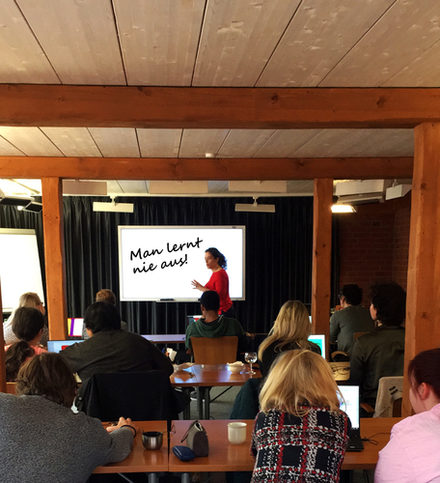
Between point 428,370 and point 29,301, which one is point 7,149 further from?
point 428,370

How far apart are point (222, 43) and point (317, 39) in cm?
38

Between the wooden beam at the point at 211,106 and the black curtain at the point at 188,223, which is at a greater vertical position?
the wooden beam at the point at 211,106

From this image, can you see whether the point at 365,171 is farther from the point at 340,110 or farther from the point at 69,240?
the point at 69,240

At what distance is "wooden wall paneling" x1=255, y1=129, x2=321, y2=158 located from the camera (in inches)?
131

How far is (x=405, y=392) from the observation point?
2.52 metres

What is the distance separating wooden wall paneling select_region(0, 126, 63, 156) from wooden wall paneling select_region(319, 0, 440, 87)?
6.99ft

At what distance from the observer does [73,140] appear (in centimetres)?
352

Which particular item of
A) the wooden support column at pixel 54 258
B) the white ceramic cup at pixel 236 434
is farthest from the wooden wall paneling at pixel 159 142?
the white ceramic cup at pixel 236 434

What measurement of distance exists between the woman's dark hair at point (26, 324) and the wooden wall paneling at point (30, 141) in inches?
49.7

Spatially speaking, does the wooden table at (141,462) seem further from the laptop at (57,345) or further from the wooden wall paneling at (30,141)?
the wooden wall paneling at (30,141)

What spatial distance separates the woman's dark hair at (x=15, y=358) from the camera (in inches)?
108

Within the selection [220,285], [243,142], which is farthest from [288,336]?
[220,285]

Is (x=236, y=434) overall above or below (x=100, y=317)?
below

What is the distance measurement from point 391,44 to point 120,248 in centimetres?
595
